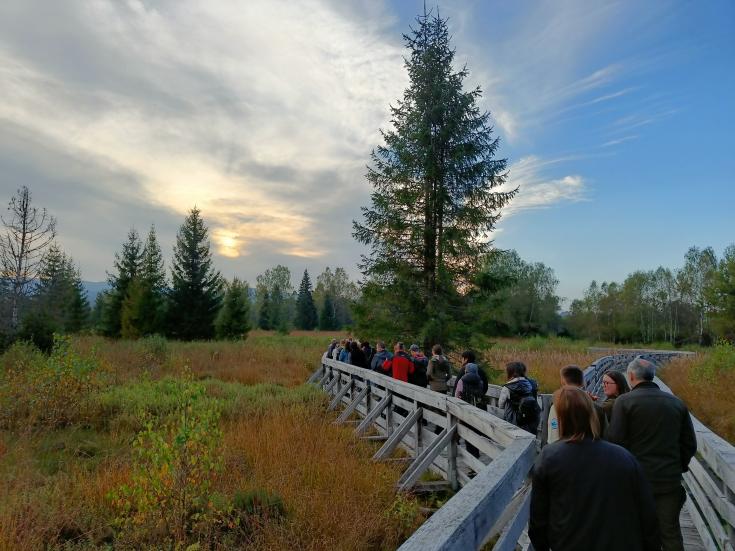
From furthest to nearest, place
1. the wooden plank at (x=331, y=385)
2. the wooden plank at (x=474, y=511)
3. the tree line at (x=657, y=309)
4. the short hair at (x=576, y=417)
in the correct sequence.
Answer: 1. the tree line at (x=657, y=309)
2. the wooden plank at (x=331, y=385)
3. the short hair at (x=576, y=417)
4. the wooden plank at (x=474, y=511)

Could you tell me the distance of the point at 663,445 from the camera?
3826 mm

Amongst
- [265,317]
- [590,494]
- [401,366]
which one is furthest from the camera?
[265,317]

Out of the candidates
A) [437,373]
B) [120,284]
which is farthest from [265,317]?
[437,373]

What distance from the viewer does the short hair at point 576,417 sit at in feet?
8.14

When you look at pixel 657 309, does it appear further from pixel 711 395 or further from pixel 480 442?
pixel 480 442

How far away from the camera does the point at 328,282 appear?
116688 millimetres

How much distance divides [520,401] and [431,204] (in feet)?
31.8

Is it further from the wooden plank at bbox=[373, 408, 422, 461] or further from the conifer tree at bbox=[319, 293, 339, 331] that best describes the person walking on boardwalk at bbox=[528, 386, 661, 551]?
the conifer tree at bbox=[319, 293, 339, 331]

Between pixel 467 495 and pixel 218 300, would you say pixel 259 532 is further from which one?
pixel 218 300

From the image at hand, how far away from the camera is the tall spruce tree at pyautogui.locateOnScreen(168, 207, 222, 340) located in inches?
1411

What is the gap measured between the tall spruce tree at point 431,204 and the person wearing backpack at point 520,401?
8564mm

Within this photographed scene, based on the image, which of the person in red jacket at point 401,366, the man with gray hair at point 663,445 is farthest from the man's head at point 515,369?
the person in red jacket at point 401,366

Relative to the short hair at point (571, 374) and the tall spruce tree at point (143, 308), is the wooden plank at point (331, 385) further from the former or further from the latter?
the tall spruce tree at point (143, 308)

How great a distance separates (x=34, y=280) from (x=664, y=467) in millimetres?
38656
